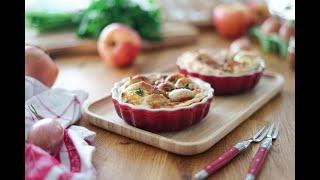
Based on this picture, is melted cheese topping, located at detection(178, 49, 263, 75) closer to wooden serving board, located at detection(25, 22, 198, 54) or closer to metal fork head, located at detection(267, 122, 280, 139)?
metal fork head, located at detection(267, 122, 280, 139)

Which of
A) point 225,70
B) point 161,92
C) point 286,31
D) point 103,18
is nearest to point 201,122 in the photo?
point 161,92

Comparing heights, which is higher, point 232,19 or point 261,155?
point 232,19

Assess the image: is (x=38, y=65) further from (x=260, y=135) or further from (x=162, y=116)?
(x=260, y=135)

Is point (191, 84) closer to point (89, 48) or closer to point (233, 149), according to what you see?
point (233, 149)

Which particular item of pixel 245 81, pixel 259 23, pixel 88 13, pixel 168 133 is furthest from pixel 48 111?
→ pixel 259 23

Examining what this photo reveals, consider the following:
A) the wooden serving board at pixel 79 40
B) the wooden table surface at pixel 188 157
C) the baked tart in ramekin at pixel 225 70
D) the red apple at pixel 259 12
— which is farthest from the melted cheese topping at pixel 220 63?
the red apple at pixel 259 12

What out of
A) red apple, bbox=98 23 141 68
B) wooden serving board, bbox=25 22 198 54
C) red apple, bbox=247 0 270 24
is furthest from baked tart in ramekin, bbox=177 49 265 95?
red apple, bbox=247 0 270 24
